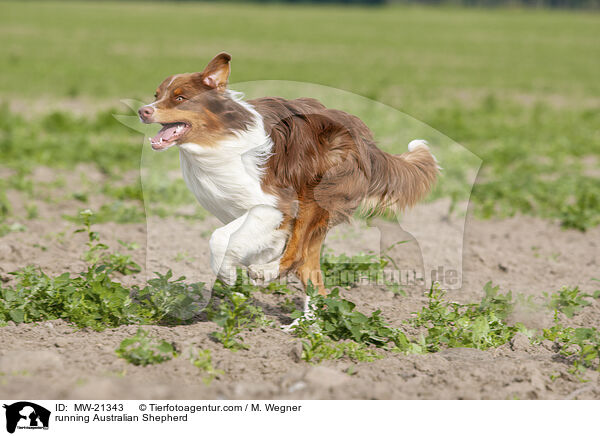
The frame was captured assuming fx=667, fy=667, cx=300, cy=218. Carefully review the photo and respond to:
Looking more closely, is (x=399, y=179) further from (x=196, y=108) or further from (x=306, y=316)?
(x=196, y=108)

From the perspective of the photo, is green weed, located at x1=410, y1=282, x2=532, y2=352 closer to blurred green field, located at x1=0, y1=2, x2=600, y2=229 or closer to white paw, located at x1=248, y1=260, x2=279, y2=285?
white paw, located at x1=248, y1=260, x2=279, y2=285

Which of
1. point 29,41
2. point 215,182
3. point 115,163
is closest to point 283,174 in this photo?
point 215,182

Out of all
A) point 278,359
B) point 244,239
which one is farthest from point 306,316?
point 244,239

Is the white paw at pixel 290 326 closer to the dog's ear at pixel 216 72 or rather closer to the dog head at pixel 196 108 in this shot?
the dog head at pixel 196 108

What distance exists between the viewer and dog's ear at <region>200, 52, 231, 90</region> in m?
3.79

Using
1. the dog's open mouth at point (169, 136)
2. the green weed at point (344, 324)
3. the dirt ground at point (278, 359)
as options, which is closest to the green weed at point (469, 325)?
the dirt ground at point (278, 359)

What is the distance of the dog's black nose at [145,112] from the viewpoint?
3.65 m

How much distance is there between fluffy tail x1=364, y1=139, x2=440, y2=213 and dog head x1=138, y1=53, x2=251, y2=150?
3.49ft

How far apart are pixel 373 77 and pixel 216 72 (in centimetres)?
2033
